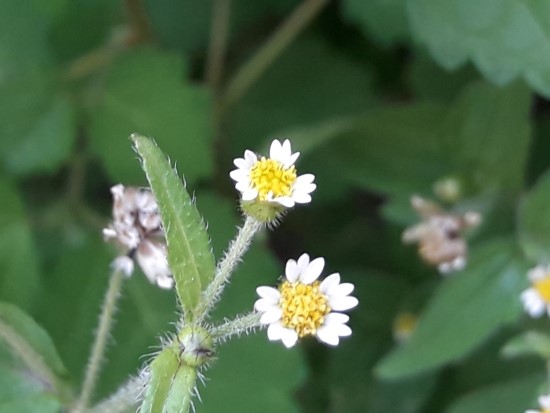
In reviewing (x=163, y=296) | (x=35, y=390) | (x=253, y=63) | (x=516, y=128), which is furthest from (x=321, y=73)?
(x=35, y=390)

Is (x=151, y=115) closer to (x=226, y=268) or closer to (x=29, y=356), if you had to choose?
(x=29, y=356)

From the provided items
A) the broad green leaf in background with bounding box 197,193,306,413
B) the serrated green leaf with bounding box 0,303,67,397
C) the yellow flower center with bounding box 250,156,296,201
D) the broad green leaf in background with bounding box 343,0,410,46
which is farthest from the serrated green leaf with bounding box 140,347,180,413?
the broad green leaf in background with bounding box 343,0,410,46

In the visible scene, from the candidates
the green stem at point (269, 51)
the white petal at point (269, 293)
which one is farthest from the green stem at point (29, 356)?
the green stem at point (269, 51)

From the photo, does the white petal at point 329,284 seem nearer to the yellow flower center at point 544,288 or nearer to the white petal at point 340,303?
the white petal at point 340,303

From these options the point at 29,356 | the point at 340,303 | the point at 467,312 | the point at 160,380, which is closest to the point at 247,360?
the point at 467,312

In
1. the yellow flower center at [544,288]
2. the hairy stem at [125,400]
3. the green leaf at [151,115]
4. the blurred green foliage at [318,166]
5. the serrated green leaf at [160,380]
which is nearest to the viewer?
the serrated green leaf at [160,380]
